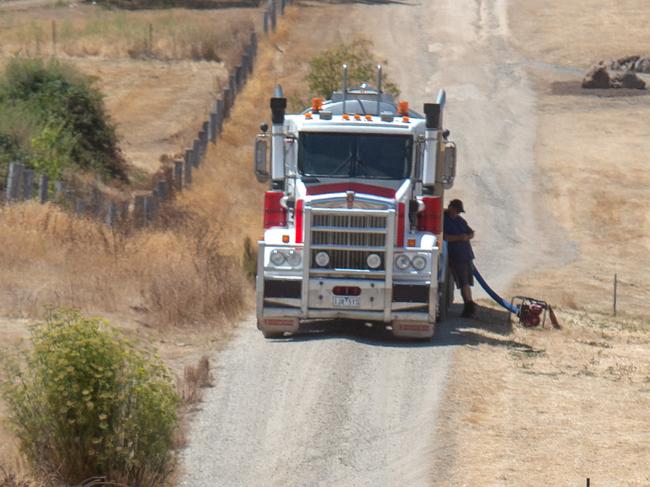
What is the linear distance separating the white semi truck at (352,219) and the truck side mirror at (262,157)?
15mm

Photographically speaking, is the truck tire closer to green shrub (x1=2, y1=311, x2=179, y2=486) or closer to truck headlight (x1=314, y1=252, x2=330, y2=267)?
truck headlight (x1=314, y1=252, x2=330, y2=267)

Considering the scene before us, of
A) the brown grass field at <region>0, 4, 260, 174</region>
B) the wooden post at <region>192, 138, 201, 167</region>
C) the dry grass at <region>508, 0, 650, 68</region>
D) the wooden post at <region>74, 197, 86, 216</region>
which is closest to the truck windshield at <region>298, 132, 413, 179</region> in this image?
the wooden post at <region>74, 197, 86, 216</region>

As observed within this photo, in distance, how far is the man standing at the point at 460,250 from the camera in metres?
22.8

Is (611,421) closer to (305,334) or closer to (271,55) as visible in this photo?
(305,334)

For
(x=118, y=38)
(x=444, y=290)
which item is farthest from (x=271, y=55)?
(x=444, y=290)

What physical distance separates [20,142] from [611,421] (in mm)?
19646

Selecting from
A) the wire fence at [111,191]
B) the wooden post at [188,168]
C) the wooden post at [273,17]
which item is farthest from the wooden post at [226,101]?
the wooden post at [273,17]

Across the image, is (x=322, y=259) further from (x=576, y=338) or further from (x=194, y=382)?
(x=576, y=338)

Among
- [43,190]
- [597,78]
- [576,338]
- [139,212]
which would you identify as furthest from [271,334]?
[597,78]

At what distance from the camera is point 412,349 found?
1938cm

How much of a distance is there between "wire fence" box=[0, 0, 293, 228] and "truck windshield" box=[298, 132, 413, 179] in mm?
7727

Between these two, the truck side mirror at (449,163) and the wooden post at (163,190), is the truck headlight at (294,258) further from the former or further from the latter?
the wooden post at (163,190)

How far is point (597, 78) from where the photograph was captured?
52531mm

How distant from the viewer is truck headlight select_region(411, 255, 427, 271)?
1959cm
